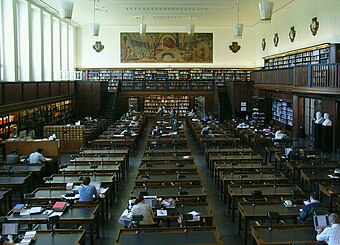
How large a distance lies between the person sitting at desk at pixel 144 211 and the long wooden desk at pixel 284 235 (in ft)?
5.65

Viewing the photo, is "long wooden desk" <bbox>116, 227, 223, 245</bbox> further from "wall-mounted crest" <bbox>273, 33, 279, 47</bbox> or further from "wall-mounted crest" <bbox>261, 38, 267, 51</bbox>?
"wall-mounted crest" <bbox>261, 38, 267, 51</bbox>

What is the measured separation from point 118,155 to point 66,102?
14.1 metres

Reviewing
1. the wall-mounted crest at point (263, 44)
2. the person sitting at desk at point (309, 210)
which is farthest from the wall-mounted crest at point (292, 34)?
the person sitting at desk at point (309, 210)

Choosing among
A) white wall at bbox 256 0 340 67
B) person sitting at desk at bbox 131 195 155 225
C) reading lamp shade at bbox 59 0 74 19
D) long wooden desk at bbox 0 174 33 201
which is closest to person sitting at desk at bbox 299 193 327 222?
person sitting at desk at bbox 131 195 155 225

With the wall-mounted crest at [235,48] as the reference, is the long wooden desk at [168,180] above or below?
below

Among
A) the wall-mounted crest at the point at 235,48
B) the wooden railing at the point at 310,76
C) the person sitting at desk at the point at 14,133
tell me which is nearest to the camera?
the wooden railing at the point at 310,76

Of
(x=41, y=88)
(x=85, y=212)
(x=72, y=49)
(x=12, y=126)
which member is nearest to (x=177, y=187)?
(x=85, y=212)

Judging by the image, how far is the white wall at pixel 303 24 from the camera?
1894 cm

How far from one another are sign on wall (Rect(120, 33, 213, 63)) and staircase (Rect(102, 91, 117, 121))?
4.97m

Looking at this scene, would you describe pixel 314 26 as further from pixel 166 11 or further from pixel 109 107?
pixel 109 107

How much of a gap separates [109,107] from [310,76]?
54.5ft

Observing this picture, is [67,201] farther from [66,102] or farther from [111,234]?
[66,102]

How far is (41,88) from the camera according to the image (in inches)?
835

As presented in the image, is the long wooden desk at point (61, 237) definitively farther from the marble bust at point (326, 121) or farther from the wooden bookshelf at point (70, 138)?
the marble bust at point (326, 121)
